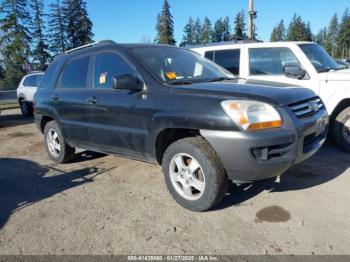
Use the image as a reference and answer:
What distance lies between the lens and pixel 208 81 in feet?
13.9

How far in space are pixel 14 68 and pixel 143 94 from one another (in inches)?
1570

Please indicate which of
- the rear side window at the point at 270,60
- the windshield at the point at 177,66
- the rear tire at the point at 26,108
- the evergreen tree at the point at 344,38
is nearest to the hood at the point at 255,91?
the windshield at the point at 177,66

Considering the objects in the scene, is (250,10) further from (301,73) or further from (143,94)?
(143,94)

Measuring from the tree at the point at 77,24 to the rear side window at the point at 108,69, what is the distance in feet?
171

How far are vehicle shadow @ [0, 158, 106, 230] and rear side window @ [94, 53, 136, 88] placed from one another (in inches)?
56.3

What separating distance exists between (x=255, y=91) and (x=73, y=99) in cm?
281

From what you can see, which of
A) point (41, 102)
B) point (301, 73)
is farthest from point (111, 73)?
point (301, 73)

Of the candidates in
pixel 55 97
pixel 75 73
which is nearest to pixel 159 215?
pixel 75 73

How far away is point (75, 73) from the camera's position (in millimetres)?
5293

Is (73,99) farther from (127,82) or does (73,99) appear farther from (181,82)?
(181,82)

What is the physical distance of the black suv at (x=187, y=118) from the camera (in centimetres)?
334

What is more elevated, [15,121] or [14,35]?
[14,35]

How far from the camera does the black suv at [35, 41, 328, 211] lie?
3340 millimetres

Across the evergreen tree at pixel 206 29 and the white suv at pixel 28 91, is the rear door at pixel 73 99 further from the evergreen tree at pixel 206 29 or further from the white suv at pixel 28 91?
the evergreen tree at pixel 206 29
